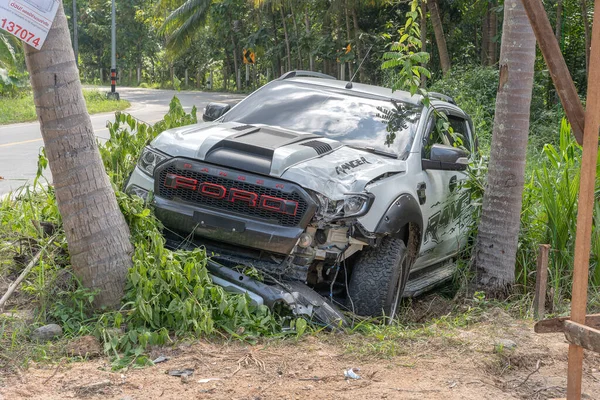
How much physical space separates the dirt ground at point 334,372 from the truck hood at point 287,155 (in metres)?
1.07

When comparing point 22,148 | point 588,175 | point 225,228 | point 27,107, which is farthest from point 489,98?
point 588,175

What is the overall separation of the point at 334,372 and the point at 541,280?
2181 mm

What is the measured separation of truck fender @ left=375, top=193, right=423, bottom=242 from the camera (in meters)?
5.57

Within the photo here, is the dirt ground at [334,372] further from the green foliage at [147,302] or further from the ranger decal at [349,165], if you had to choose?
the ranger decal at [349,165]

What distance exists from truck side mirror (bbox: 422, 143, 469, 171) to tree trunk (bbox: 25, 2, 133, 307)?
2.59m

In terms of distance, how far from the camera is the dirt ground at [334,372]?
414 centimetres

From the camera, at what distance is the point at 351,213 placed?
17.7 feet

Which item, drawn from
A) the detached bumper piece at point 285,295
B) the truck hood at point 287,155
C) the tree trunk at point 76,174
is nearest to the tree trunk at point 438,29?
the truck hood at point 287,155

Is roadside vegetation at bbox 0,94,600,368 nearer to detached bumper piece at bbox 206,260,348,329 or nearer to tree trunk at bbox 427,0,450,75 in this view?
detached bumper piece at bbox 206,260,348,329

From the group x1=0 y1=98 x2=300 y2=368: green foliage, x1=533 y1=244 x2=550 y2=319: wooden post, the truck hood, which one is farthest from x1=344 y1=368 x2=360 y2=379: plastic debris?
x1=533 y1=244 x2=550 y2=319: wooden post

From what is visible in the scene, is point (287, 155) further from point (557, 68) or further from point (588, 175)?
point (588, 175)

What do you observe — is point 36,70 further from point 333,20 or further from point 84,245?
point 333,20

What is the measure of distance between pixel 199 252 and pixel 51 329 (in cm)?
105

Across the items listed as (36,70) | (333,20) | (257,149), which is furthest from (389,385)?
(333,20)
